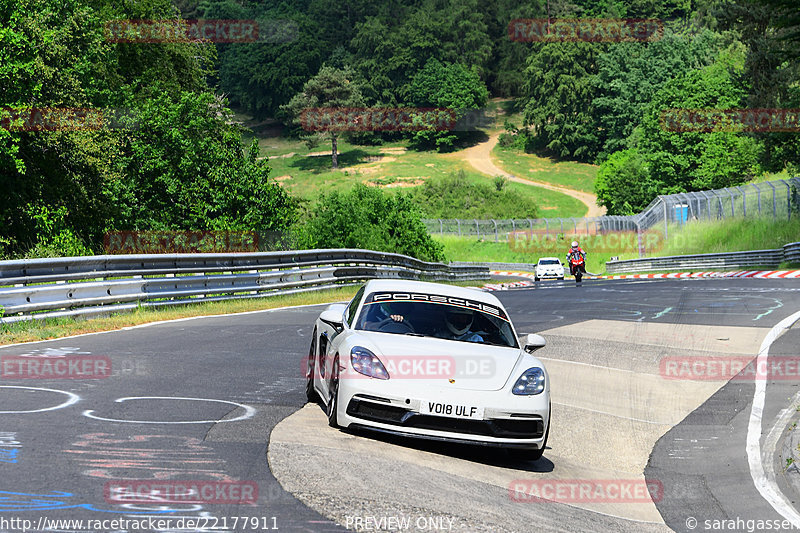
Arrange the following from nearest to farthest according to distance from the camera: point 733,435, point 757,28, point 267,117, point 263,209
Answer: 1. point 733,435
2. point 263,209
3. point 757,28
4. point 267,117

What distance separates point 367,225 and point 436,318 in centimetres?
2838

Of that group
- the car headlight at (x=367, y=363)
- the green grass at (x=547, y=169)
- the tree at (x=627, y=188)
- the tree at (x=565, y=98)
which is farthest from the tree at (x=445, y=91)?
the car headlight at (x=367, y=363)

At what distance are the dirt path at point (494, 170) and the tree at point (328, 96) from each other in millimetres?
18017

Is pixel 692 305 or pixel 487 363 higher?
pixel 487 363

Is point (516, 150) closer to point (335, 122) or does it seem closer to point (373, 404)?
point (335, 122)

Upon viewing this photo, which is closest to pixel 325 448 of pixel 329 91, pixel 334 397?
pixel 334 397

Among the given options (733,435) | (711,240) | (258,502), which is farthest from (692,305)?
(711,240)

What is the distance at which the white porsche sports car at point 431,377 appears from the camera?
750cm

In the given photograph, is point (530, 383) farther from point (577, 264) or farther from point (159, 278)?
point (577, 264)

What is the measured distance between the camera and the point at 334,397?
7895 millimetres

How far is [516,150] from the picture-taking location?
142m

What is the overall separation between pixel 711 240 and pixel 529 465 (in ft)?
157

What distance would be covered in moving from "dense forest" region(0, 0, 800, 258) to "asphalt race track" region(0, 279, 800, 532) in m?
13.2

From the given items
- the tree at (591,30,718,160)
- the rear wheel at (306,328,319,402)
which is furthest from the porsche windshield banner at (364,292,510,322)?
the tree at (591,30,718,160)
